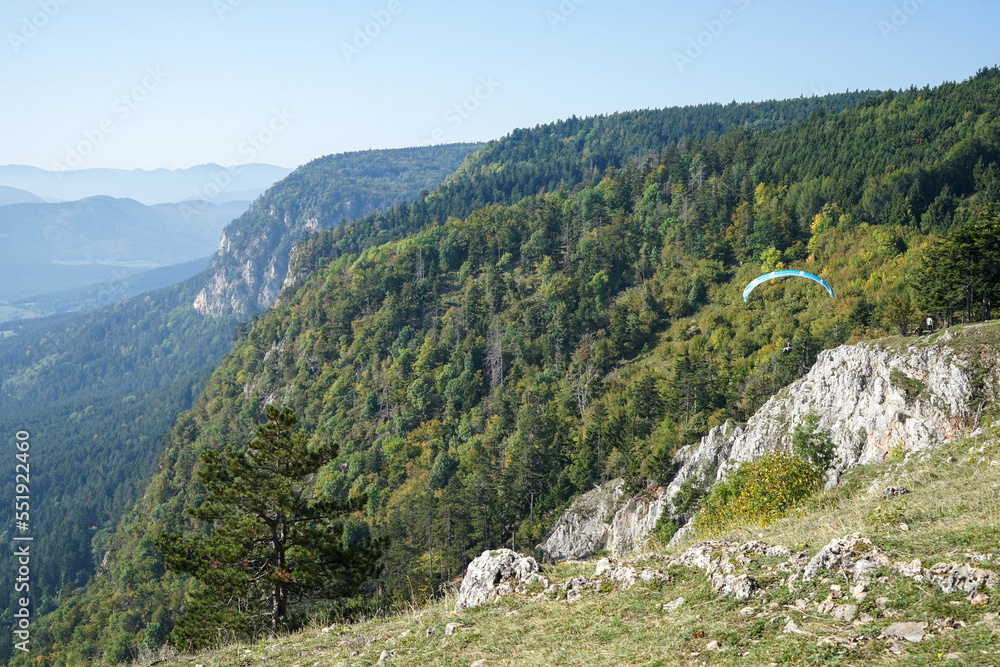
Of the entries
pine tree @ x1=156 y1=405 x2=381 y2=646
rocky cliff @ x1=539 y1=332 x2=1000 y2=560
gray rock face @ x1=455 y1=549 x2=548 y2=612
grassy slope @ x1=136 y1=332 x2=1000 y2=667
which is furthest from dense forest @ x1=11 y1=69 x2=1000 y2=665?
gray rock face @ x1=455 y1=549 x2=548 y2=612

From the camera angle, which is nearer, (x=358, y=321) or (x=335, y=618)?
(x=335, y=618)

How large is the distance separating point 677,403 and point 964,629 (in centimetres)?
6361

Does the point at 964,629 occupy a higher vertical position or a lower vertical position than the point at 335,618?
higher

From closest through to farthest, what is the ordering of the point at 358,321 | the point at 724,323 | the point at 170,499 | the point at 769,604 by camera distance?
the point at 769,604
the point at 724,323
the point at 170,499
the point at 358,321

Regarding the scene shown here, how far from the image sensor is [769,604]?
9836 mm

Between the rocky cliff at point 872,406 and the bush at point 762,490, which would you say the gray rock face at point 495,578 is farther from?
the bush at point 762,490

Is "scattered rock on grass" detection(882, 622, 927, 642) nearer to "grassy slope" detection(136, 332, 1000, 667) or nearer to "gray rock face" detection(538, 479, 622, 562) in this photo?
"grassy slope" detection(136, 332, 1000, 667)

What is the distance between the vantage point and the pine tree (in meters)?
19.6

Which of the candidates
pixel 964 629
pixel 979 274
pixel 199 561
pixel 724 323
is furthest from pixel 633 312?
pixel 964 629

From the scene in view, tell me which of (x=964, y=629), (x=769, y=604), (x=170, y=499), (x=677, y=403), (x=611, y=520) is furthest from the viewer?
(x=170, y=499)

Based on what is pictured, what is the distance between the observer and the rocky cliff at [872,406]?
101 feet

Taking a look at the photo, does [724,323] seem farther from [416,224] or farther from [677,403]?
[416,224]

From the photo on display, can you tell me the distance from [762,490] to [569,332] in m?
72.6

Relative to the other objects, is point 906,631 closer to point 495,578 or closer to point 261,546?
point 495,578
